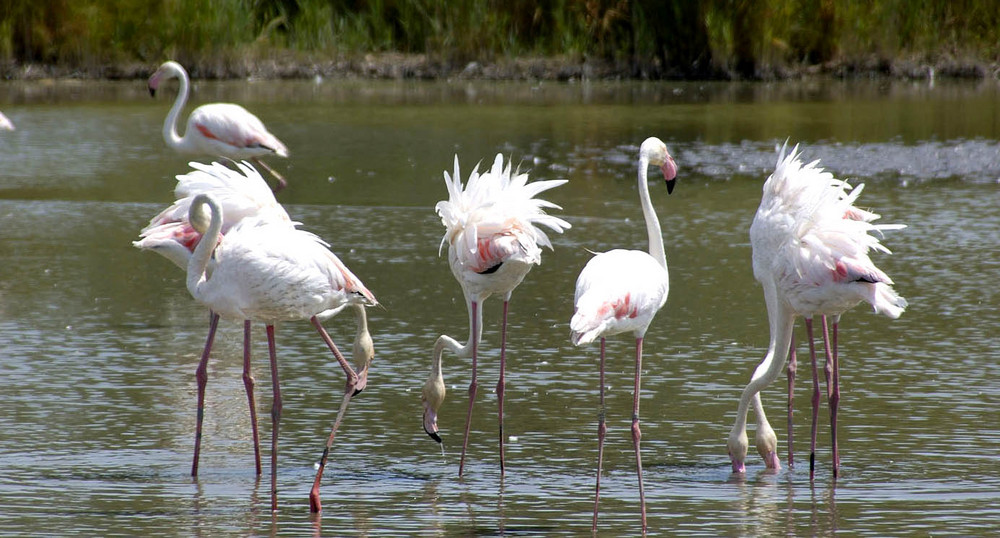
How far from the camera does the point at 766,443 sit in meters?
5.99

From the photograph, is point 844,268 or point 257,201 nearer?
point 844,268

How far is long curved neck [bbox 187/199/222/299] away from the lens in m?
5.92

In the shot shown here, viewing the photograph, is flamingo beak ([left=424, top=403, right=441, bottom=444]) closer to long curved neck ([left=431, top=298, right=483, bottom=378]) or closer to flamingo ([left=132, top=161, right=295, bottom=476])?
long curved neck ([left=431, top=298, right=483, bottom=378])

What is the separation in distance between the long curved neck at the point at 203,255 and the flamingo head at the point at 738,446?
220 centimetres

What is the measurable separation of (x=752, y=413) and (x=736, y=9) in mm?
19630

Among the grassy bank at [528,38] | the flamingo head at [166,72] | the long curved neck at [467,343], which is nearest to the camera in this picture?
the long curved neck at [467,343]

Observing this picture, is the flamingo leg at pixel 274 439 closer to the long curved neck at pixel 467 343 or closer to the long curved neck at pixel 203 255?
the long curved neck at pixel 203 255

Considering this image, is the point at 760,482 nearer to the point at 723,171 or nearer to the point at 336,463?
the point at 336,463

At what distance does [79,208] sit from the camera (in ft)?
41.8

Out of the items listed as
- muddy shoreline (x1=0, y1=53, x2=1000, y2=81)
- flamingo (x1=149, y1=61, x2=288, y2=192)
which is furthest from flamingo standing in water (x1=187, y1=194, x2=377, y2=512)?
muddy shoreline (x1=0, y1=53, x2=1000, y2=81)

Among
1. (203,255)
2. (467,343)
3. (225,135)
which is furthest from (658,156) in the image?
(225,135)

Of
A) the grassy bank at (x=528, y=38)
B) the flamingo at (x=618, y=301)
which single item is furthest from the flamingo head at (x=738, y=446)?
the grassy bank at (x=528, y=38)

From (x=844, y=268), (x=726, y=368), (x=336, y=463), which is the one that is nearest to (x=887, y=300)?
(x=844, y=268)

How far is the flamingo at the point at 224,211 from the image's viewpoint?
609 centimetres
